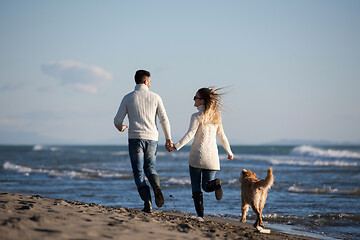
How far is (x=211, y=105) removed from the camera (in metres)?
5.72

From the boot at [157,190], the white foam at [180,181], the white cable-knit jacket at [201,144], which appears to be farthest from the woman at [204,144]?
the white foam at [180,181]

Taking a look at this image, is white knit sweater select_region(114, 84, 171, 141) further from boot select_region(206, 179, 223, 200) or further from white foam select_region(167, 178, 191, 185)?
white foam select_region(167, 178, 191, 185)

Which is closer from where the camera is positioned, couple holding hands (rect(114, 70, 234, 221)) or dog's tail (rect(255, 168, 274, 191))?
dog's tail (rect(255, 168, 274, 191))

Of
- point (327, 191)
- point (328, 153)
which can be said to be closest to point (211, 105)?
point (327, 191)

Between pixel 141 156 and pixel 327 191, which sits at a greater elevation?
pixel 141 156

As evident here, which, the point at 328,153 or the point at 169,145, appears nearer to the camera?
the point at 169,145

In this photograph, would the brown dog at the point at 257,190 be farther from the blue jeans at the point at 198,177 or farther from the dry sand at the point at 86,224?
the blue jeans at the point at 198,177

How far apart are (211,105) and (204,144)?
0.59 m

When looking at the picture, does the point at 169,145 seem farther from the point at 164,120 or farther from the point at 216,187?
the point at 216,187

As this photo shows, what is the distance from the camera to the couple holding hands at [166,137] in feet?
18.2

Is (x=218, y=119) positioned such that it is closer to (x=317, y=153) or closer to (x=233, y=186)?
(x=233, y=186)

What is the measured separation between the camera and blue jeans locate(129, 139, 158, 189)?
5.54 meters

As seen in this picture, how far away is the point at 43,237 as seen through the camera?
3674 millimetres

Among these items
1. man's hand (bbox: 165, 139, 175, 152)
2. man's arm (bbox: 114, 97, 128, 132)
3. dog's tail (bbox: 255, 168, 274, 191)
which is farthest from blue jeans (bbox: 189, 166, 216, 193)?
man's arm (bbox: 114, 97, 128, 132)
